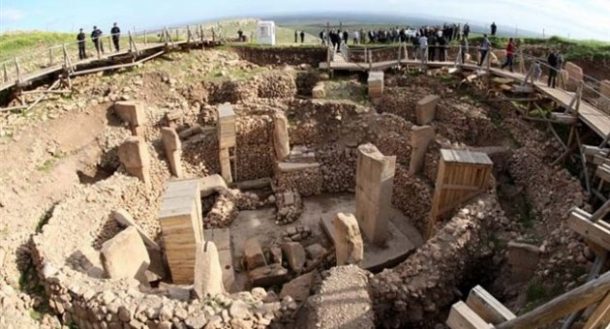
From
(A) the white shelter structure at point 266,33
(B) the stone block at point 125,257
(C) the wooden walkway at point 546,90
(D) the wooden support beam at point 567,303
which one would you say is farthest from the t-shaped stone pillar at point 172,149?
(D) the wooden support beam at point 567,303

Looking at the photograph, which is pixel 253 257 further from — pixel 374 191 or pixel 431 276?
pixel 431 276

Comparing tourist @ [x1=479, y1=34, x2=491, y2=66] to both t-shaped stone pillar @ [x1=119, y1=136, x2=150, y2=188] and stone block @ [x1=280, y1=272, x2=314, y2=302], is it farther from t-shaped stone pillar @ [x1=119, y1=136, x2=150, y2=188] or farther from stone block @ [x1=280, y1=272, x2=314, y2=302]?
t-shaped stone pillar @ [x1=119, y1=136, x2=150, y2=188]

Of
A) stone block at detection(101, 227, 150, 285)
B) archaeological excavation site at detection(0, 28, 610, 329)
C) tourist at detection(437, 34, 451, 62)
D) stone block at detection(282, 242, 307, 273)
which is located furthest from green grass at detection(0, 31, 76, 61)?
tourist at detection(437, 34, 451, 62)

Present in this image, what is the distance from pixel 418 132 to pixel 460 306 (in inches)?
355

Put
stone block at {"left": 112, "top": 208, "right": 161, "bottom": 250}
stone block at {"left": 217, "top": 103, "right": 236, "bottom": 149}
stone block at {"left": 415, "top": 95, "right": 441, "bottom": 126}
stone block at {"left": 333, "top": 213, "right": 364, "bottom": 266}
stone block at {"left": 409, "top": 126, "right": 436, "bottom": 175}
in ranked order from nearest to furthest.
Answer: stone block at {"left": 333, "top": 213, "right": 364, "bottom": 266} → stone block at {"left": 112, "top": 208, "right": 161, "bottom": 250} → stone block at {"left": 409, "top": 126, "right": 436, "bottom": 175} → stone block at {"left": 217, "top": 103, "right": 236, "bottom": 149} → stone block at {"left": 415, "top": 95, "right": 441, "bottom": 126}

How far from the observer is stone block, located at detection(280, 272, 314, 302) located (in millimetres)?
8758

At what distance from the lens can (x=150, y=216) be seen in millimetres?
13969

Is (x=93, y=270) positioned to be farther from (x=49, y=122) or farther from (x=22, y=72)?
(x=22, y=72)

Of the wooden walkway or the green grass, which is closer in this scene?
the wooden walkway

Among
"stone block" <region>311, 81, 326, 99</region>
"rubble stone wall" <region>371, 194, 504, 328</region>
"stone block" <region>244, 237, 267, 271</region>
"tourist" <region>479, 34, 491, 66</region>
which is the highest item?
"tourist" <region>479, 34, 491, 66</region>

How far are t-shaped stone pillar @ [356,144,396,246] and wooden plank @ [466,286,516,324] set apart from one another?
650 cm

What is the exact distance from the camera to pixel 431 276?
8703 millimetres

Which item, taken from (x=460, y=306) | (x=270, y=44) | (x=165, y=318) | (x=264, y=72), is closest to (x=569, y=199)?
(x=460, y=306)

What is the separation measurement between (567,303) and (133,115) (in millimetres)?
14211
